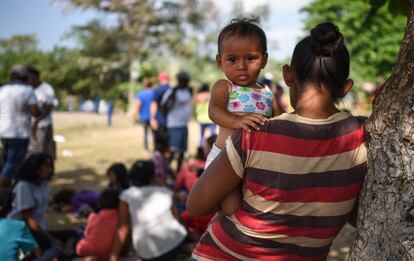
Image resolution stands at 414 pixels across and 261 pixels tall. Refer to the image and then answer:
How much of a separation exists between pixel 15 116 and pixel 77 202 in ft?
4.48

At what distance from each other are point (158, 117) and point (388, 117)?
6598 millimetres

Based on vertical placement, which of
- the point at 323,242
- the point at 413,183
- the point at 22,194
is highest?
the point at 413,183

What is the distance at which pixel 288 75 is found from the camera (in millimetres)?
1553

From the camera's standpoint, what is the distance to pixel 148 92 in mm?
9383

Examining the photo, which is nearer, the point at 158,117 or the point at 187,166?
the point at 187,166

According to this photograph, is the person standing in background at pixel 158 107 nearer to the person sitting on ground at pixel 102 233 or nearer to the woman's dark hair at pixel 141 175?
the woman's dark hair at pixel 141 175

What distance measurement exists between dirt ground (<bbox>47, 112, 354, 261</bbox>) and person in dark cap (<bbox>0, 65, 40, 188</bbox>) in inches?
33.8

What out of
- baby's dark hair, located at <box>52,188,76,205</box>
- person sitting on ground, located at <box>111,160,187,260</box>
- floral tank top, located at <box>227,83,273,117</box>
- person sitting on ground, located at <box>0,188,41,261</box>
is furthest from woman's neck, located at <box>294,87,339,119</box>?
baby's dark hair, located at <box>52,188,76,205</box>

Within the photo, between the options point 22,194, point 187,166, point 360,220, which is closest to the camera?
point 360,220

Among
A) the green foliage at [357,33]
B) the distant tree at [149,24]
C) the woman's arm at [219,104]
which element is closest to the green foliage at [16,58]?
the distant tree at [149,24]

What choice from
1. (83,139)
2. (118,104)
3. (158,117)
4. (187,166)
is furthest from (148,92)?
(118,104)

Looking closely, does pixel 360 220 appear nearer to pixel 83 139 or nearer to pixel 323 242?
pixel 323 242

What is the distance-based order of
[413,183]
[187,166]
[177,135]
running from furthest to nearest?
[177,135] < [187,166] < [413,183]

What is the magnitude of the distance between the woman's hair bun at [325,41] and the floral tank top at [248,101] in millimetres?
535
